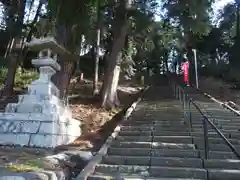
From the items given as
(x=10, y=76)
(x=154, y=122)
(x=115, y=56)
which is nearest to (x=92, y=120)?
(x=154, y=122)

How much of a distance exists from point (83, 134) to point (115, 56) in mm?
4355

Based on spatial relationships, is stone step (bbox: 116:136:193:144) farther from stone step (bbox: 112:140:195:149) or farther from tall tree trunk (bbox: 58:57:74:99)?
tall tree trunk (bbox: 58:57:74:99)

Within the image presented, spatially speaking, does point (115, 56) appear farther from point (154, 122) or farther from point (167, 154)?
point (167, 154)

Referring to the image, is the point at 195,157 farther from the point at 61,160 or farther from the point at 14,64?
the point at 14,64

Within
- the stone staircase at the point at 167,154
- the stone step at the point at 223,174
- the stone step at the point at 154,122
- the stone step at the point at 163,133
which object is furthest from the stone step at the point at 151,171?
the stone step at the point at 154,122

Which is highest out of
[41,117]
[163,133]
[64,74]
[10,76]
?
[10,76]

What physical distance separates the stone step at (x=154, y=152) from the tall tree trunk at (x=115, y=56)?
6.05 meters

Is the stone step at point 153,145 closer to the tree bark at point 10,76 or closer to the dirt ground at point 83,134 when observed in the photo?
the dirt ground at point 83,134

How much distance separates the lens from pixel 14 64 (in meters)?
13.8

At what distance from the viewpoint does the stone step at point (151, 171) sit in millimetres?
5000

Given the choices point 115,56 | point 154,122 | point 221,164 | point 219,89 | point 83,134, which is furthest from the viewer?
point 219,89

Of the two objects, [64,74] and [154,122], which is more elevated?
[64,74]

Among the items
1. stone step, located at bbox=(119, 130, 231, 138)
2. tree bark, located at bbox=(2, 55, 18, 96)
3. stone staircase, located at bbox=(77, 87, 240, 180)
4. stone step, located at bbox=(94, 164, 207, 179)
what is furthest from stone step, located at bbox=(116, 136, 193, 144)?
tree bark, located at bbox=(2, 55, 18, 96)

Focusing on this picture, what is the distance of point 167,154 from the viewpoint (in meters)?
6.06
